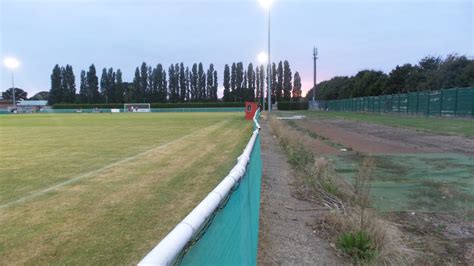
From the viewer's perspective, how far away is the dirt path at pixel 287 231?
479 cm

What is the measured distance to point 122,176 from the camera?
362 inches

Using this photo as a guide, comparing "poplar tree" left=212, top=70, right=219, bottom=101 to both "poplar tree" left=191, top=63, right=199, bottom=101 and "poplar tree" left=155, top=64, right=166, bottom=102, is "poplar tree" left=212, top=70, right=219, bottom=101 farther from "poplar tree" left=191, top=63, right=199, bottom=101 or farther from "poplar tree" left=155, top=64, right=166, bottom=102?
"poplar tree" left=155, top=64, right=166, bottom=102

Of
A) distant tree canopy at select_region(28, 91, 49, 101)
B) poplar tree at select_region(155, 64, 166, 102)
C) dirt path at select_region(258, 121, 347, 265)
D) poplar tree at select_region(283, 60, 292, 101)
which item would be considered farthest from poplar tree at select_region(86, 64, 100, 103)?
dirt path at select_region(258, 121, 347, 265)

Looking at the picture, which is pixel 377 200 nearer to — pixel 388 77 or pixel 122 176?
pixel 122 176

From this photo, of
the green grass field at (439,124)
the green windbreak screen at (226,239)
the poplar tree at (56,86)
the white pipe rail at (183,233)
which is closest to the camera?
the white pipe rail at (183,233)

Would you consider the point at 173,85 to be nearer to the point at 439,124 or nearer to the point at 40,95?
the point at 40,95

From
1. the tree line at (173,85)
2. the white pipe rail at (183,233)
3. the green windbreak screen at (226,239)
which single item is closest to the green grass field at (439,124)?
the green windbreak screen at (226,239)

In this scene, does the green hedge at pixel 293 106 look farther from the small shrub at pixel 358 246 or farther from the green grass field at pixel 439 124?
the small shrub at pixel 358 246

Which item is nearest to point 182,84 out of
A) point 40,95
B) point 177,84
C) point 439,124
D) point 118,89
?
point 177,84

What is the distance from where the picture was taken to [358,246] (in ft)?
15.7

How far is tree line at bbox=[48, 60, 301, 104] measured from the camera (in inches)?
5551

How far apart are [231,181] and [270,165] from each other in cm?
869

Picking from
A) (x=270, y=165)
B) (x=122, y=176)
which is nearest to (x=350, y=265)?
(x=122, y=176)

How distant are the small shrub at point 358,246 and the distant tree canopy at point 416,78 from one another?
4875cm
